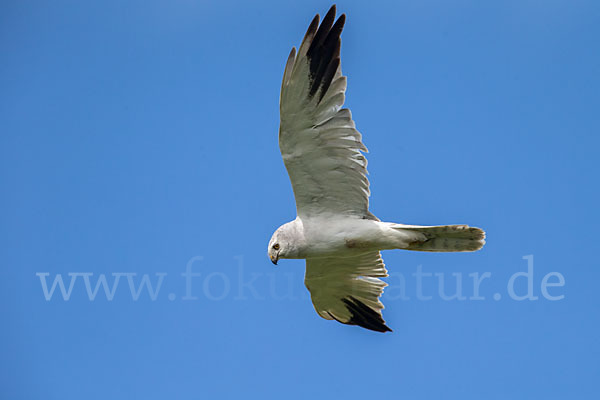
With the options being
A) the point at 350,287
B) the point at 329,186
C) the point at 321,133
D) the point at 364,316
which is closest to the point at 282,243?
the point at 329,186

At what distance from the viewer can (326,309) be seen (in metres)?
10.5

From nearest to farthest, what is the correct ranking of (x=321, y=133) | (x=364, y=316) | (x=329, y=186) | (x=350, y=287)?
(x=321, y=133)
(x=329, y=186)
(x=350, y=287)
(x=364, y=316)

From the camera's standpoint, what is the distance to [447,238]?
850cm

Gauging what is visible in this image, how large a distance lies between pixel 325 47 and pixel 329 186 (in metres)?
1.82

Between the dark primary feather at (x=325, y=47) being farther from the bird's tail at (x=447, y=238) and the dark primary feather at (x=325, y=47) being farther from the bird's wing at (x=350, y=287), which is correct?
the bird's wing at (x=350, y=287)

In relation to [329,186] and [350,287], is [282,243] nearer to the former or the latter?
[329,186]

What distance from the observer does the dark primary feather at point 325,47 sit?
7.49 metres

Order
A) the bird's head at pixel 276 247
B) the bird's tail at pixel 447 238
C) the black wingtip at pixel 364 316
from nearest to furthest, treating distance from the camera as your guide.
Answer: the bird's tail at pixel 447 238, the bird's head at pixel 276 247, the black wingtip at pixel 364 316

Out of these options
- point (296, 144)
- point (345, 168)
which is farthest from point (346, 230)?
point (296, 144)

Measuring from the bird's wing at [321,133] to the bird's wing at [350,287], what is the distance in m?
1.39

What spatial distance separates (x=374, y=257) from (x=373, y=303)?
29.0 inches

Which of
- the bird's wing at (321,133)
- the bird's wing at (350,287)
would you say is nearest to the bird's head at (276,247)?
the bird's wing at (321,133)

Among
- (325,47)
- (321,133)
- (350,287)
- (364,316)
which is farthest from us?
(364,316)

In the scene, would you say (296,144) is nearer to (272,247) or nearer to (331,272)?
(272,247)
